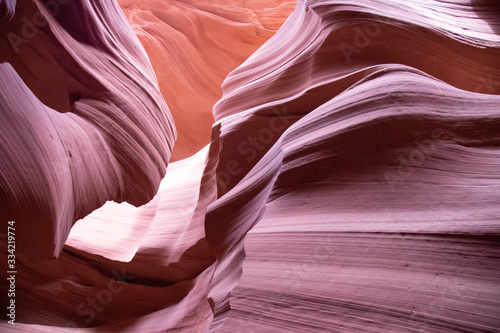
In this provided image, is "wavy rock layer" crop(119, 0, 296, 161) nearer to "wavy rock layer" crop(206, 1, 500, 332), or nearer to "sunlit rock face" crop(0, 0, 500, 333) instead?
"sunlit rock face" crop(0, 0, 500, 333)

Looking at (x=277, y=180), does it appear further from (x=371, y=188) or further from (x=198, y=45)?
(x=198, y=45)

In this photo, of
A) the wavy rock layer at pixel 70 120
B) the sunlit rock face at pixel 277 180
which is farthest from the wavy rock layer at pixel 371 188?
the wavy rock layer at pixel 70 120

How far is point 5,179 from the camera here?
2025 millimetres

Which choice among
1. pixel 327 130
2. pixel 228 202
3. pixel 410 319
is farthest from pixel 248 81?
pixel 410 319

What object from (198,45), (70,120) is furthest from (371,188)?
(198,45)

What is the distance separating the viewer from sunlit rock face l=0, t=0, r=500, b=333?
52.2 inches

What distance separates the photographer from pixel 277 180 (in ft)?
6.25

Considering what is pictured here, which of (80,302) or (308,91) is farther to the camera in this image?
(80,302)

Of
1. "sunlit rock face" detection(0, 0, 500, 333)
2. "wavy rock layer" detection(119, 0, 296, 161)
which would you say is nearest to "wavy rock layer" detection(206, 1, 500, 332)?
"sunlit rock face" detection(0, 0, 500, 333)

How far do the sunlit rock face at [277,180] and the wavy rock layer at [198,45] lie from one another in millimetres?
1376

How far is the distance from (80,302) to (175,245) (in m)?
0.82

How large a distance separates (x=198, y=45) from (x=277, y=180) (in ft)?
15.0

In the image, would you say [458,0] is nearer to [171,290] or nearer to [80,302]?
[171,290]

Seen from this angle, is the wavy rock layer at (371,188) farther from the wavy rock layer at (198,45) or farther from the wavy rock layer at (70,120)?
the wavy rock layer at (198,45)
